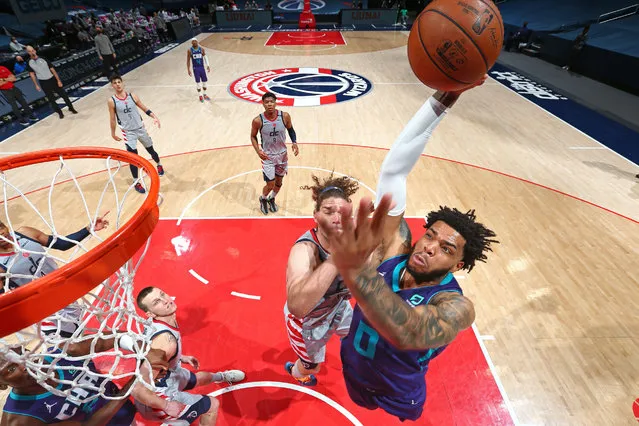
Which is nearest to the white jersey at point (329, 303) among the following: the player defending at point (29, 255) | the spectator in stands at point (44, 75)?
the player defending at point (29, 255)

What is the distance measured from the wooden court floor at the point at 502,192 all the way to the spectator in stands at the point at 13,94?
0.51 metres

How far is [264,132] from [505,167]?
522 cm

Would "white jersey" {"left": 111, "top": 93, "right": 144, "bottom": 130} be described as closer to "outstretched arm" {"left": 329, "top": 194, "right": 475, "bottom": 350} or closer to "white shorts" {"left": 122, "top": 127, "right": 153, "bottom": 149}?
"white shorts" {"left": 122, "top": 127, "right": 153, "bottom": 149}

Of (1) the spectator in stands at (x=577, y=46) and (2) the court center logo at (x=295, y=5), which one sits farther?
(2) the court center logo at (x=295, y=5)

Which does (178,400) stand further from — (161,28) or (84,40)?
(161,28)

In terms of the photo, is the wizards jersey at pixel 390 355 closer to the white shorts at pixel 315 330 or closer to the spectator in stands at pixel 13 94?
the white shorts at pixel 315 330

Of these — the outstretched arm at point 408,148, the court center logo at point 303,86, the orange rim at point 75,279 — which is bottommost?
the court center logo at point 303,86

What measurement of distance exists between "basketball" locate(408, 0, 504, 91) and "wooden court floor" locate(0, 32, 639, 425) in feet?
9.37

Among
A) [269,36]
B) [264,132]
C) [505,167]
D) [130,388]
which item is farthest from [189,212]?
[269,36]

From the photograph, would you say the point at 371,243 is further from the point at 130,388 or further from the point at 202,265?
the point at 202,265

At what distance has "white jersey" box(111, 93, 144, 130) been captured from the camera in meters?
5.84

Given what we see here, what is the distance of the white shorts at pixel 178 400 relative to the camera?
2.54 metres

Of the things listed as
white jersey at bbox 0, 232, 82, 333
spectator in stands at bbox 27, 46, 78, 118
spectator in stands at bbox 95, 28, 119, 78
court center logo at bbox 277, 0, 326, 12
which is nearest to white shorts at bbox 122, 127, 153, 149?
white jersey at bbox 0, 232, 82, 333

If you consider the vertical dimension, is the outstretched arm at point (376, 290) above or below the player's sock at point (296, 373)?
above
